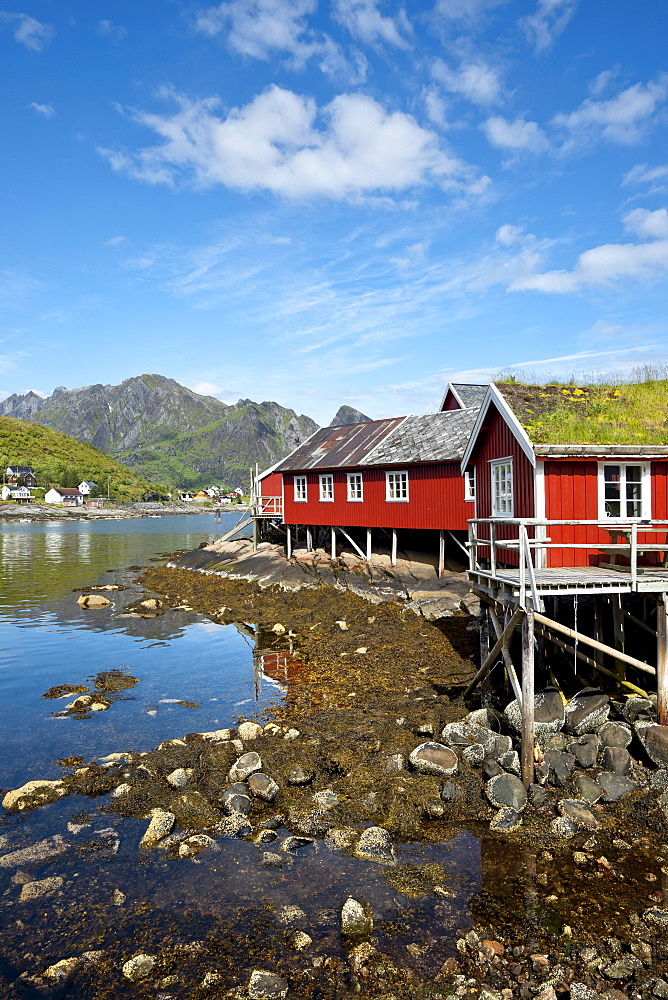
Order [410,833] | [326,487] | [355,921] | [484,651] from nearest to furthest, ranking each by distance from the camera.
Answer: [355,921]
[410,833]
[484,651]
[326,487]

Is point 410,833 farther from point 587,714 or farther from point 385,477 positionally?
point 385,477

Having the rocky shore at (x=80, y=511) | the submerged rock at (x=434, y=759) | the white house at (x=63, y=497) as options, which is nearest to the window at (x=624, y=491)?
the submerged rock at (x=434, y=759)

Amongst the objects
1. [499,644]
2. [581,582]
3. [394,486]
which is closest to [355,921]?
[499,644]

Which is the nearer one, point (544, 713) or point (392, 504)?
point (544, 713)

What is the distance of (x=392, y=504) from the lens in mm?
31734

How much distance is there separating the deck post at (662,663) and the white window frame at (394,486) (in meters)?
18.6

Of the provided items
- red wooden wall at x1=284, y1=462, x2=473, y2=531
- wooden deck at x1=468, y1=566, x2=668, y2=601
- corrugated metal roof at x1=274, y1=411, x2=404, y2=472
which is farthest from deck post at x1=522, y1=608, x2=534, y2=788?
corrugated metal roof at x1=274, y1=411, x2=404, y2=472

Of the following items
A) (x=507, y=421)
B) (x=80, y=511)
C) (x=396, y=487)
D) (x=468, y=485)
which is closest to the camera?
(x=507, y=421)

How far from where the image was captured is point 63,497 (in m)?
166

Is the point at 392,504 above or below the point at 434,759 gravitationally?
above

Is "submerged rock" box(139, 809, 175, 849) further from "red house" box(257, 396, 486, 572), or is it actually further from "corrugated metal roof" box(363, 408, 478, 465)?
"corrugated metal roof" box(363, 408, 478, 465)

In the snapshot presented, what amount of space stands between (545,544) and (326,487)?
923 inches

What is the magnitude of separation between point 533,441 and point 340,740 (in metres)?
8.65

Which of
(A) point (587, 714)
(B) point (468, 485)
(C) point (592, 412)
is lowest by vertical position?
(A) point (587, 714)
